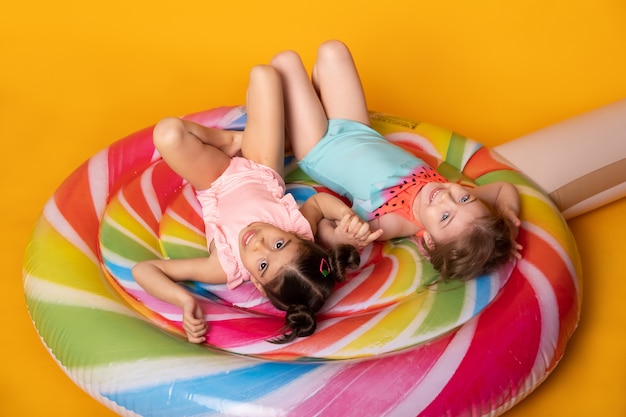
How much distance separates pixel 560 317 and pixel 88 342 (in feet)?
3.81

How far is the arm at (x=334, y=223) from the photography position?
83.1 inches

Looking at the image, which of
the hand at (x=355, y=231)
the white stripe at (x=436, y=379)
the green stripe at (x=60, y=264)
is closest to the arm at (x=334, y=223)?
the hand at (x=355, y=231)

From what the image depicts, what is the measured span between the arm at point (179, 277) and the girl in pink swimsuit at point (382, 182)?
475 millimetres

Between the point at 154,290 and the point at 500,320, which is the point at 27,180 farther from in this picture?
the point at 500,320

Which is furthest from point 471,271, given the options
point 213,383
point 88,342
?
point 88,342

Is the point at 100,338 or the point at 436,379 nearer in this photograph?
the point at 436,379

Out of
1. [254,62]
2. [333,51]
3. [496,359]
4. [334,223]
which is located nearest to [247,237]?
[334,223]

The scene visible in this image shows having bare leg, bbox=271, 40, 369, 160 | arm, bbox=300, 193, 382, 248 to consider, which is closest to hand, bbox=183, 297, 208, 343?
arm, bbox=300, 193, 382, 248

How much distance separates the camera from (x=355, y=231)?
2.11 metres

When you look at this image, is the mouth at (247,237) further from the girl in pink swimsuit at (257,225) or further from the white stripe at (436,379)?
the white stripe at (436,379)

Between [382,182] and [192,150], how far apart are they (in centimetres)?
55

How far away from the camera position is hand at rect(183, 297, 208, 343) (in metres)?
1.96

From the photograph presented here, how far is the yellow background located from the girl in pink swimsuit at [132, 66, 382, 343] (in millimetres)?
760

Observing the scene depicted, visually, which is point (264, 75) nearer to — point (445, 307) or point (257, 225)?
point (257, 225)
